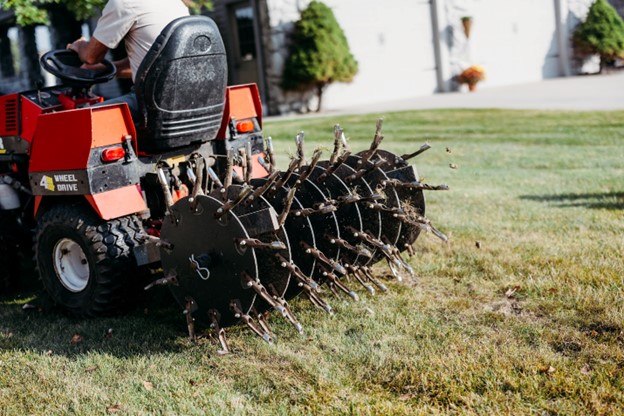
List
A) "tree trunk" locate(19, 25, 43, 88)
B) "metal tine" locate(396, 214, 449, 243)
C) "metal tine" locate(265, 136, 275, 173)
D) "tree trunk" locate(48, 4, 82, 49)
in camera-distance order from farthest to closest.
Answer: "tree trunk" locate(19, 25, 43, 88) → "tree trunk" locate(48, 4, 82, 49) → "metal tine" locate(265, 136, 275, 173) → "metal tine" locate(396, 214, 449, 243)

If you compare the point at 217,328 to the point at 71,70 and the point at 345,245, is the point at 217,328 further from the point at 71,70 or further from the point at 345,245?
the point at 71,70

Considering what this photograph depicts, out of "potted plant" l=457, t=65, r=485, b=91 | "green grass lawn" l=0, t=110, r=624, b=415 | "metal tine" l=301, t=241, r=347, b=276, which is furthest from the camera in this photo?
"potted plant" l=457, t=65, r=485, b=91

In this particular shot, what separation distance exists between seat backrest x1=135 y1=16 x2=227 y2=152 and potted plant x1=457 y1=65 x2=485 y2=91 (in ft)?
50.9

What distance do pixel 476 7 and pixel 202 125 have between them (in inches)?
672

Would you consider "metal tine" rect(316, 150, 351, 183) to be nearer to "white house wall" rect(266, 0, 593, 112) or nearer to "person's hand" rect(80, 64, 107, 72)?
"person's hand" rect(80, 64, 107, 72)

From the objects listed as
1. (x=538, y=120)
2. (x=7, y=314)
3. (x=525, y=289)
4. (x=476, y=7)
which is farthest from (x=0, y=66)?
(x=525, y=289)

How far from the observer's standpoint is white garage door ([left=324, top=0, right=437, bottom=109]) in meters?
17.1

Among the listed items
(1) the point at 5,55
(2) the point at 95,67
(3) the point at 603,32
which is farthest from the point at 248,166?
(1) the point at 5,55

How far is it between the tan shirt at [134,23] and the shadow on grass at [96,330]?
1280mm

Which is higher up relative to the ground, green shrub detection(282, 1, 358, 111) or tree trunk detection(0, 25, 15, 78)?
tree trunk detection(0, 25, 15, 78)

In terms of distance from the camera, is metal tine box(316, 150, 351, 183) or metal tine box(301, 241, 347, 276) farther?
metal tine box(316, 150, 351, 183)

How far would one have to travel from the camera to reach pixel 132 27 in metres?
3.78

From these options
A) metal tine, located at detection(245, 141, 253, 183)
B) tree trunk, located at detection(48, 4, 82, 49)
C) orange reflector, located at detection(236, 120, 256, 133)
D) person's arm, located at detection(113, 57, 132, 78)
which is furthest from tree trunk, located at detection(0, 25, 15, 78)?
metal tine, located at detection(245, 141, 253, 183)

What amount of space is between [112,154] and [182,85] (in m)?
0.48
